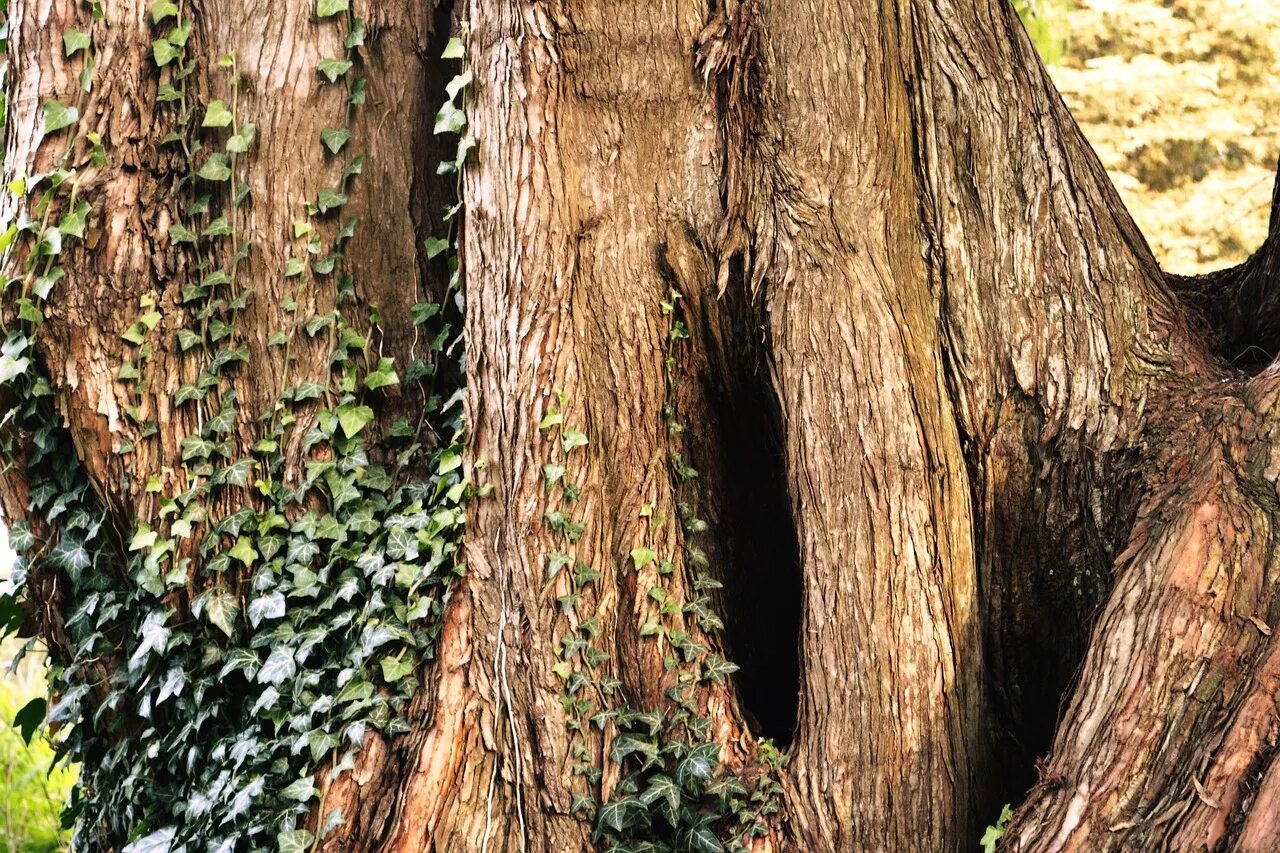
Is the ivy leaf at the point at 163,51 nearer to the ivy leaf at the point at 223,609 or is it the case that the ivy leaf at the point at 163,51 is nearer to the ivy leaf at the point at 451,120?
the ivy leaf at the point at 451,120

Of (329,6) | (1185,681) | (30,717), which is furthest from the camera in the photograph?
(30,717)

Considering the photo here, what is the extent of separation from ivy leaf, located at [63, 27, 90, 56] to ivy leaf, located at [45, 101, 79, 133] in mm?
184

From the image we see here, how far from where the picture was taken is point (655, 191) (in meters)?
3.68

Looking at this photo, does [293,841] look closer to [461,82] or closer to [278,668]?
[278,668]

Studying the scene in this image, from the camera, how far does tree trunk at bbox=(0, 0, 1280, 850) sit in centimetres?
344

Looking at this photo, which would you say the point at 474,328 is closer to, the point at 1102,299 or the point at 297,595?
the point at 297,595

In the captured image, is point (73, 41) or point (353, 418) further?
point (353, 418)

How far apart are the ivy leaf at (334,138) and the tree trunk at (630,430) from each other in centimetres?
1

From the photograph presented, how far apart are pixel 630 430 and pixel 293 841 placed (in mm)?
1591

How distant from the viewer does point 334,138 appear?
404cm

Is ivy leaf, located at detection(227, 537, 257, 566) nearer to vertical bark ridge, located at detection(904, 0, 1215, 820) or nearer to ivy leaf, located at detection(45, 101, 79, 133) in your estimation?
ivy leaf, located at detection(45, 101, 79, 133)

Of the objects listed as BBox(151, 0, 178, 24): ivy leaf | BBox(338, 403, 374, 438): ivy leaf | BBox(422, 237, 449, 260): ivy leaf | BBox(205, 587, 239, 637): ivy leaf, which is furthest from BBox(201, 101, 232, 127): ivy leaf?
BBox(205, 587, 239, 637): ivy leaf

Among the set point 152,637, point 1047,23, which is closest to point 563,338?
point 152,637

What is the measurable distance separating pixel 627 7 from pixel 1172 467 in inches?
86.7
